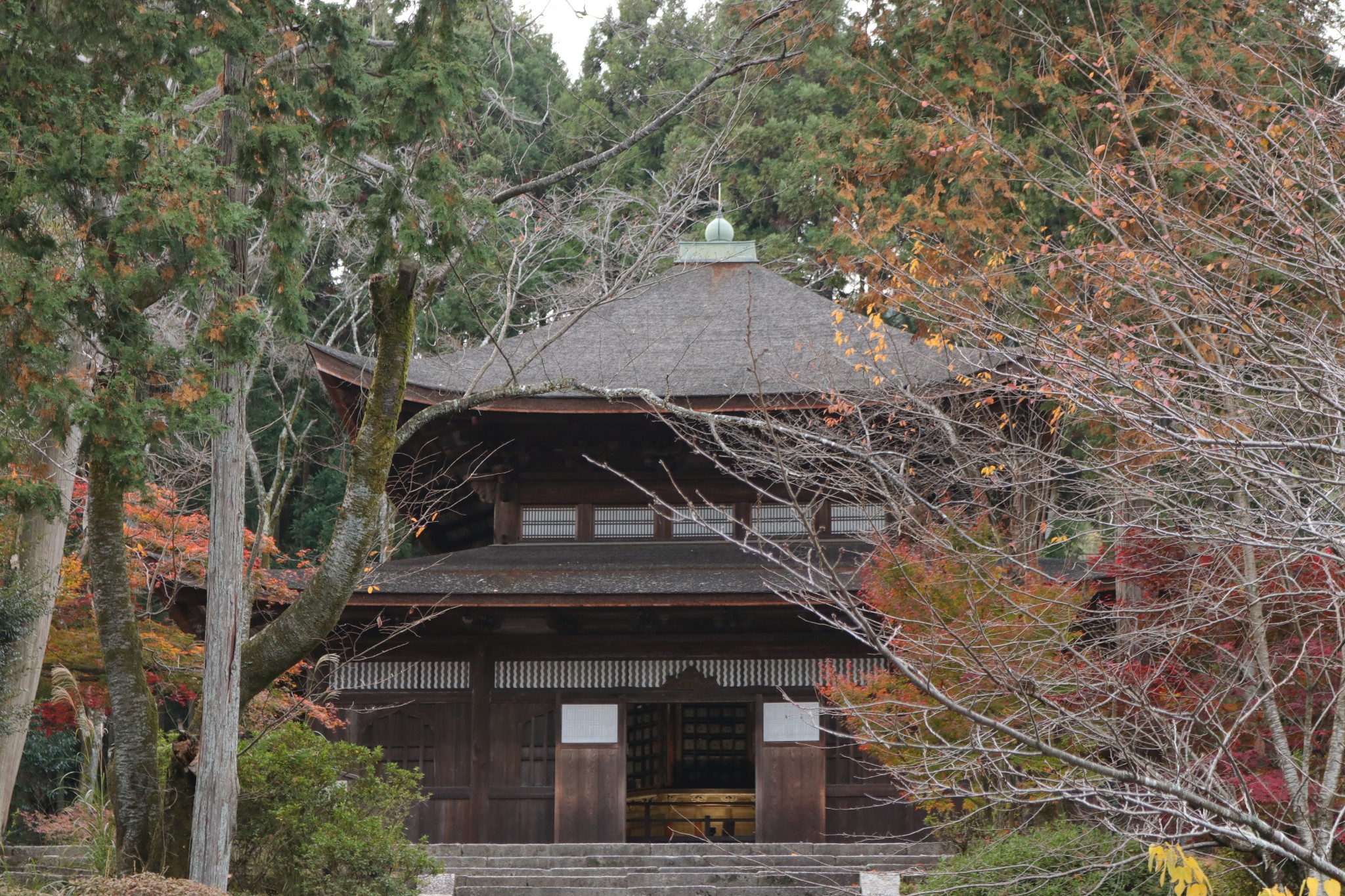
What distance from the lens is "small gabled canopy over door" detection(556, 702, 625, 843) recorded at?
13.7 meters

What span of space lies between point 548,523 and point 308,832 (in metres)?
5.57

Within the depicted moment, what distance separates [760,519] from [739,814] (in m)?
6.00

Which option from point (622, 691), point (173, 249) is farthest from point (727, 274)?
point (173, 249)

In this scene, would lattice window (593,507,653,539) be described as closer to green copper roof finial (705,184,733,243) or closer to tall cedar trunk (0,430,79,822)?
green copper roof finial (705,184,733,243)

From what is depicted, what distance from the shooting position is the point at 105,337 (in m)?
7.73

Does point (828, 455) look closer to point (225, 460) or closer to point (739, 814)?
point (225, 460)

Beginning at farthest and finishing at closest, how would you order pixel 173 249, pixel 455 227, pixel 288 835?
pixel 288 835 → pixel 455 227 → pixel 173 249

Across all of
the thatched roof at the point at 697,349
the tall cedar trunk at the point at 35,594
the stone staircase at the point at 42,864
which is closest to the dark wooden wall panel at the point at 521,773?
the thatched roof at the point at 697,349

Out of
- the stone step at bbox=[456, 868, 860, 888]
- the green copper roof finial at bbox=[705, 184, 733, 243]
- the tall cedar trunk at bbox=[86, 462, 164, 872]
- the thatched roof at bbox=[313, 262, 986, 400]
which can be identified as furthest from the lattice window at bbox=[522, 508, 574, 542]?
the tall cedar trunk at bbox=[86, 462, 164, 872]

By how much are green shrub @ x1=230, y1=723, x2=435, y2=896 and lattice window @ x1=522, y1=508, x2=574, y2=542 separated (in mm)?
4887

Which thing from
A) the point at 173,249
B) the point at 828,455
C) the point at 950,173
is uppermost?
the point at 950,173

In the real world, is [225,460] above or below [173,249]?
below

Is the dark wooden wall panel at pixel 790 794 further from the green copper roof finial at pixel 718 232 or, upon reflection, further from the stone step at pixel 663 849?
the green copper roof finial at pixel 718 232

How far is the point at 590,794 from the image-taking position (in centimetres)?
1377
